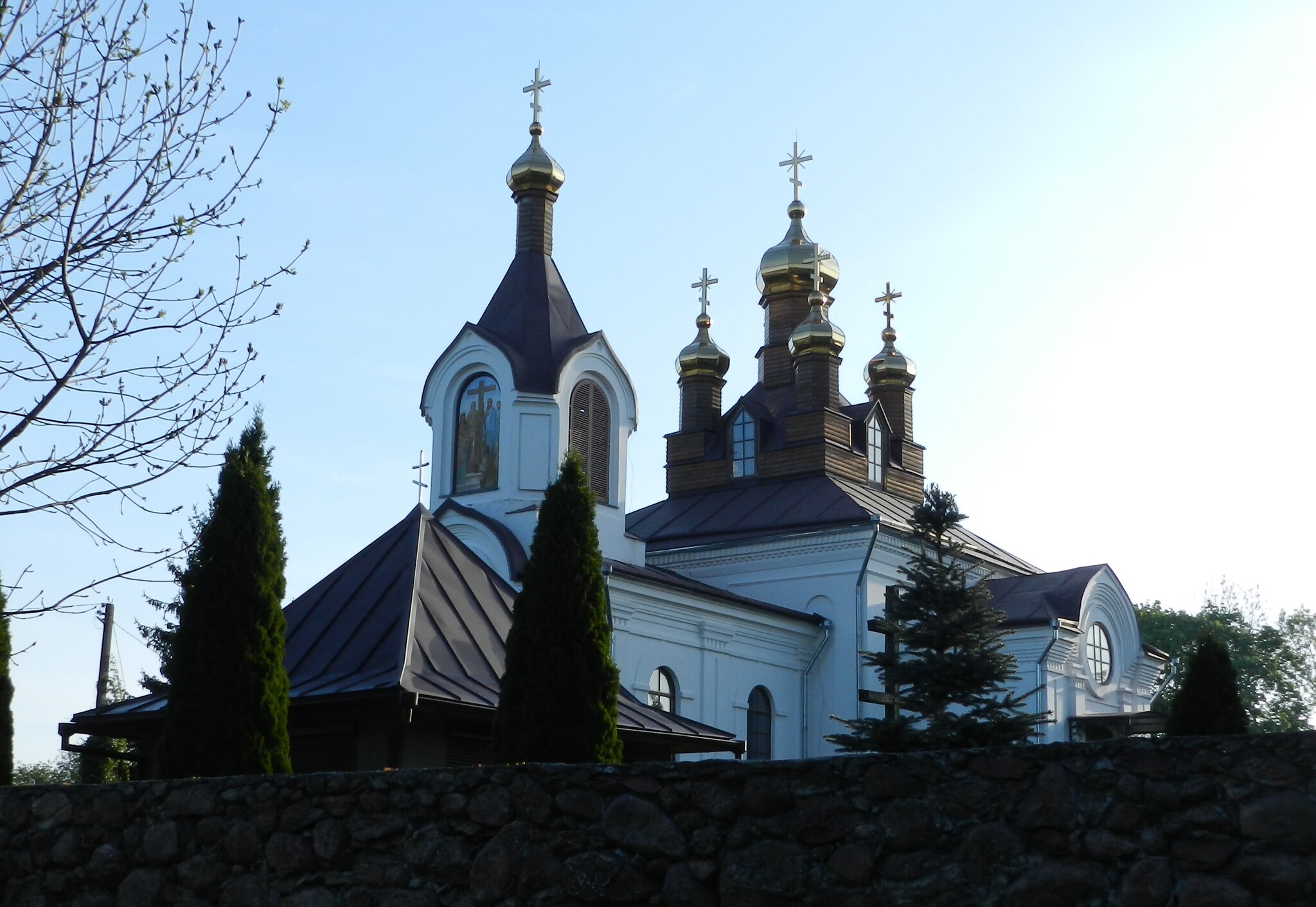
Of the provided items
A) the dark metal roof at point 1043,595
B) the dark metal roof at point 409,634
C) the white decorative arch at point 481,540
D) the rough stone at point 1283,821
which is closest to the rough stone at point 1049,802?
the rough stone at point 1283,821

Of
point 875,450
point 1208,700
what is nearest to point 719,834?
point 1208,700

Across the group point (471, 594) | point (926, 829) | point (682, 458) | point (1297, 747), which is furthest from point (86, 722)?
point (682, 458)

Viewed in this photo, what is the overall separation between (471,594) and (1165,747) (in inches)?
417

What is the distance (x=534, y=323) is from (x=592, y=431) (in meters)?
1.56

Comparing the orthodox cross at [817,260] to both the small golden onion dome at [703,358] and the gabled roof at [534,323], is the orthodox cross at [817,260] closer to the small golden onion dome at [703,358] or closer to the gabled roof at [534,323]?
the small golden onion dome at [703,358]

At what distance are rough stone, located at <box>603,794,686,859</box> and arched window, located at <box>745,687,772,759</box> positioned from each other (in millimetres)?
15305

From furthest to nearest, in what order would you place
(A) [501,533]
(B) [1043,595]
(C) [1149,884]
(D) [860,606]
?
1. (B) [1043,595]
2. (D) [860,606]
3. (A) [501,533]
4. (C) [1149,884]

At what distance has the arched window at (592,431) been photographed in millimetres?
19484

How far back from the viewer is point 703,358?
27.8 metres

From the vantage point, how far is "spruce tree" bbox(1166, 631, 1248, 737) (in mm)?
13727

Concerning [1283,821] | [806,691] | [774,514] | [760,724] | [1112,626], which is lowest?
[1283,821]

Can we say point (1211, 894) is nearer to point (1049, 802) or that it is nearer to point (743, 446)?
point (1049, 802)

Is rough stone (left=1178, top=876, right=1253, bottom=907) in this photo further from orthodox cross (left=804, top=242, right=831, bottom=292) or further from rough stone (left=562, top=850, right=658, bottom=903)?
orthodox cross (left=804, top=242, right=831, bottom=292)

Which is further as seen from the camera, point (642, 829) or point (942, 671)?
point (942, 671)
